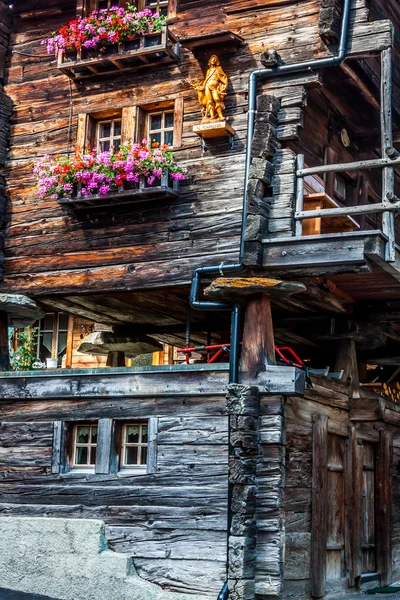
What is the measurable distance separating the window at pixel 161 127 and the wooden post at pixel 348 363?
394 centimetres

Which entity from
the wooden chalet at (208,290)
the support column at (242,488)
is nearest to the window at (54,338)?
the wooden chalet at (208,290)

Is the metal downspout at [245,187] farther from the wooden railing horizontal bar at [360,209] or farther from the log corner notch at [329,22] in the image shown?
the wooden railing horizontal bar at [360,209]

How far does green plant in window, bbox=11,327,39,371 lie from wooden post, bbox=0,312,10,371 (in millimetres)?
5007

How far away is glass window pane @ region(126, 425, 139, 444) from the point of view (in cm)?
1232

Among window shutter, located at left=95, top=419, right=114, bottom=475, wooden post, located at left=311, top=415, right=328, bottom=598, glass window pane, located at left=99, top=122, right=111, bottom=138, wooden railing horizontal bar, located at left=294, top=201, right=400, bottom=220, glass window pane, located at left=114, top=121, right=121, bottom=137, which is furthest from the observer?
glass window pane, located at left=99, top=122, right=111, bottom=138

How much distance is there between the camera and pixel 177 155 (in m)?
12.8

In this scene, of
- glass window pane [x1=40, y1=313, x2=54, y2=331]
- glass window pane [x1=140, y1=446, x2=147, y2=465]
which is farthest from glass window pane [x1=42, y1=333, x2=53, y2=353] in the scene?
glass window pane [x1=140, y1=446, x2=147, y2=465]

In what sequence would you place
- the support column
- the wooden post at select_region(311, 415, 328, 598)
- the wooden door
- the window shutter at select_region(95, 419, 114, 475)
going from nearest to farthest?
the support column → the wooden post at select_region(311, 415, 328, 598) → the window shutter at select_region(95, 419, 114, 475) → the wooden door

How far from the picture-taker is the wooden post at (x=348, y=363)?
14.0 m

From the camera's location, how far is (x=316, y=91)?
1264 centimetres

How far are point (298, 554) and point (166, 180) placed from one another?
4947 millimetres

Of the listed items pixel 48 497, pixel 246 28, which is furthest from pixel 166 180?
pixel 48 497

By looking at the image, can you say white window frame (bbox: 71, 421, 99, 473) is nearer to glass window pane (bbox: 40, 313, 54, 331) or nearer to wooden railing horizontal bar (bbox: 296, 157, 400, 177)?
wooden railing horizontal bar (bbox: 296, 157, 400, 177)

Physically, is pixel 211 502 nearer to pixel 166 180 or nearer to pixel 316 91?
pixel 166 180
